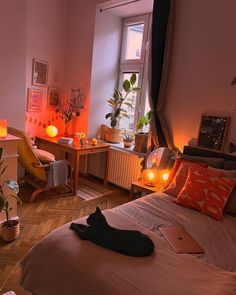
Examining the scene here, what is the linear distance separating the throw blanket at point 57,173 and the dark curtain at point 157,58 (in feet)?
4.10

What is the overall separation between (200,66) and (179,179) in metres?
1.38

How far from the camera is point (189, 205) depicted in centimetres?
211

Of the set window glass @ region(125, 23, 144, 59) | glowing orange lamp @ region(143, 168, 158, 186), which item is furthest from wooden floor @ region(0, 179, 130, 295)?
window glass @ region(125, 23, 144, 59)

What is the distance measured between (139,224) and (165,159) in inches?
53.1

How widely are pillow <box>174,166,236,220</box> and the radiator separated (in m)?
1.37

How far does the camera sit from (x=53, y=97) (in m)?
4.18

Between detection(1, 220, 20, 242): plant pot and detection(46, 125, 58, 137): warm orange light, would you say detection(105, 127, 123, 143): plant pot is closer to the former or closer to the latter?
detection(46, 125, 58, 137): warm orange light

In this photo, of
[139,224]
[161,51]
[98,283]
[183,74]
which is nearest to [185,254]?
[139,224]

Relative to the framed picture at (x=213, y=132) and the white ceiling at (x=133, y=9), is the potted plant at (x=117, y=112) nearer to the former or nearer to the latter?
the white ceiling at (x=133, y=9)

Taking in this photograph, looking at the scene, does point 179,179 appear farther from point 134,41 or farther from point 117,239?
point 134,41

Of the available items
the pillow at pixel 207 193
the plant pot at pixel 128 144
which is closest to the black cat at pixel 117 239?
the pillow at pixel 207 193

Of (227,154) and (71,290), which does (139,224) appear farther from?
(227,154)

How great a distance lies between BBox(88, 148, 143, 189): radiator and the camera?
3625mm

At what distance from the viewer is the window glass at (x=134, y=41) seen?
401 cm
